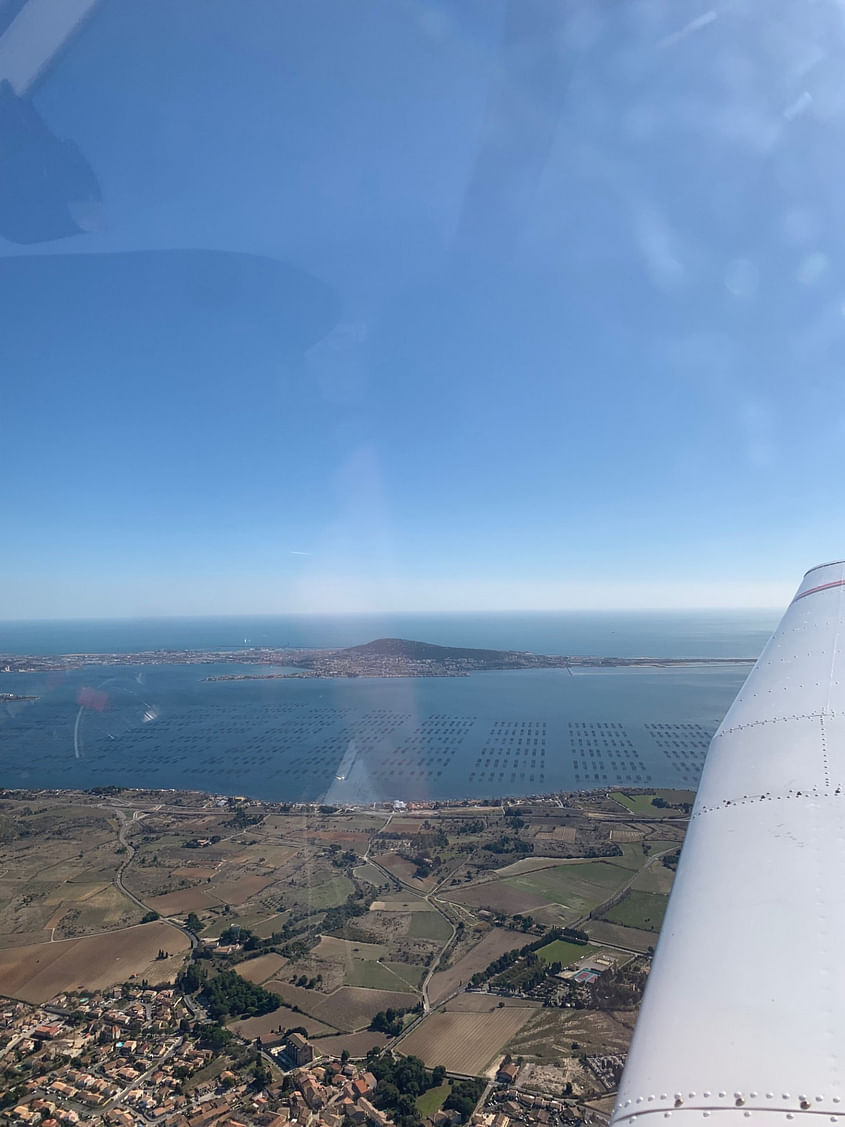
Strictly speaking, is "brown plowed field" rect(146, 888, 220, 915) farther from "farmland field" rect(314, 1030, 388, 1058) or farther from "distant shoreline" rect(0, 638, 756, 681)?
"distant shoreline" rect(0, 638, 756, 681)

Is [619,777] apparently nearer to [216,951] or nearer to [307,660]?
Answer: [216,951]

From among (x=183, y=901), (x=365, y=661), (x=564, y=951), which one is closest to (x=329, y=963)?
(x=564, y=951)

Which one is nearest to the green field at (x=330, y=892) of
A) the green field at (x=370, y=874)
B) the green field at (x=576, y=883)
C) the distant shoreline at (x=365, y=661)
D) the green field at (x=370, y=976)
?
the green field at (x=370, y=874)

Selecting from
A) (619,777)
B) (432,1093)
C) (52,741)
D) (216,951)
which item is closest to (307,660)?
(52,741)

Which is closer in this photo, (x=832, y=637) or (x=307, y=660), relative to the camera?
(x=832, y=637)

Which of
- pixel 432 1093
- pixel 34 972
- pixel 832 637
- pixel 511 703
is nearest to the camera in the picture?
pixel 832 637
